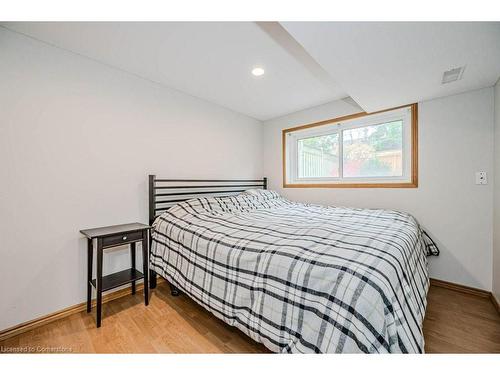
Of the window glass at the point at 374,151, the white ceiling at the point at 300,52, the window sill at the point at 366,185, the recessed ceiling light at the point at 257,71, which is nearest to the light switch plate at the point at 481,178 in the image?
the window sill at the point at 366,185

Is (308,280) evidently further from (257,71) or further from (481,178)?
(481,178)

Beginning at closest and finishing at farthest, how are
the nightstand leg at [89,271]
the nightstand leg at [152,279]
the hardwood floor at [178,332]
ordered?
→ the hardwood floor at [178,332], the nightstand leg at [89,271], the nightstand leg at [152,279]

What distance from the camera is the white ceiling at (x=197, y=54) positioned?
4.92 feet

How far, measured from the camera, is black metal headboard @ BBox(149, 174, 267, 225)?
87.6 inches

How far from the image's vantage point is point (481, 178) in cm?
199

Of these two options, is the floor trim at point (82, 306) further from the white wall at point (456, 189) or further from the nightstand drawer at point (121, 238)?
the nightstand drawer at point (121, 238)

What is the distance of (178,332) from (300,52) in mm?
2359

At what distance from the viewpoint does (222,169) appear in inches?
119

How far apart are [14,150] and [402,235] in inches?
108

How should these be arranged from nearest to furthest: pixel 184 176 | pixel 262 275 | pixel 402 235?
pixel 262 275 < pixel 402 235 < pixel 184 176

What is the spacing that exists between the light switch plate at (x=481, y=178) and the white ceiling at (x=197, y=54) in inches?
63.1

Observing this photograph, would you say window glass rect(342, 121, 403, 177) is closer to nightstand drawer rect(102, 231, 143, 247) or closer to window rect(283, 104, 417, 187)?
window rect(283, 104, 417, 187)
